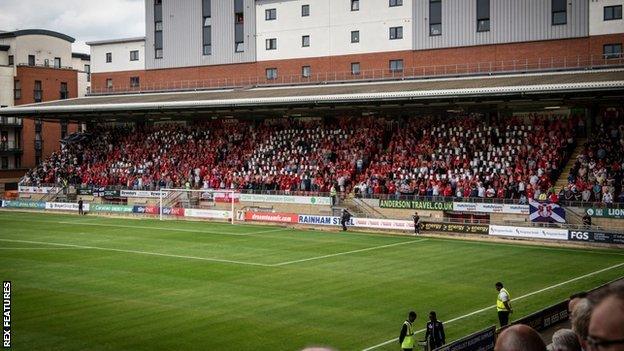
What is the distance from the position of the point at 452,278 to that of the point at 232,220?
27.5 metres

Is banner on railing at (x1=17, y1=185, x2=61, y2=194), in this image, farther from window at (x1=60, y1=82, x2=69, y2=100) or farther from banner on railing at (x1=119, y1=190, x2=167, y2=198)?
window at (x1=60, y1=82, x2=69, y2=100)

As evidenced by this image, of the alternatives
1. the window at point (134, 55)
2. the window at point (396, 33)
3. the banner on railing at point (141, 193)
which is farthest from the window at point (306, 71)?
the window at point (134, 55)

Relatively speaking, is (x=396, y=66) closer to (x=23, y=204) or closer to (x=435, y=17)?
(x=435, y=17)

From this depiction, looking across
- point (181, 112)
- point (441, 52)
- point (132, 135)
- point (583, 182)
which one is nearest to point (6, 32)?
point (132, 135)

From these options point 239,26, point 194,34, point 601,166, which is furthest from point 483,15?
point 194,34

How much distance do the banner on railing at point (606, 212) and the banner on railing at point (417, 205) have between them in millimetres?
8926

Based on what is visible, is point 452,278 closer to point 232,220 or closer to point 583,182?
point 583,182

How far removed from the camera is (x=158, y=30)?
80.1 meters

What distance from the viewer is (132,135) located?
76188 millimetres

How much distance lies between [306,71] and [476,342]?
55559mm

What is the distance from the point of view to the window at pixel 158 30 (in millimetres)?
79938

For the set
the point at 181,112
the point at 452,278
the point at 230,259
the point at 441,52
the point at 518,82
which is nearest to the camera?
the point at 452,278

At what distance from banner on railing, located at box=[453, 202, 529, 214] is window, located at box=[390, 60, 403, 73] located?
19900 mm

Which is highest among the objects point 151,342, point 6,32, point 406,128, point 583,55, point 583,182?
point 6,32
